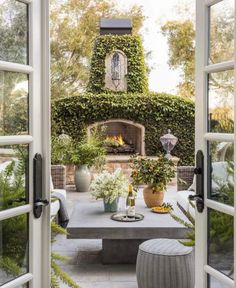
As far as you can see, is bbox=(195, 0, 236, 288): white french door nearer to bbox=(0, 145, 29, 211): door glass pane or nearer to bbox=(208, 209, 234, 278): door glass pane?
bbox=(208, 209, 234, 278): door glass pane

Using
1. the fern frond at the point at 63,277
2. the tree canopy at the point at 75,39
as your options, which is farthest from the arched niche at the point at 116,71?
the fern frond at the point at 63,277

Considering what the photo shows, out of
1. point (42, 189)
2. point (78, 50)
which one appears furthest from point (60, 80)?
point (42, 189)

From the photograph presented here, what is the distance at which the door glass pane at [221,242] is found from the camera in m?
1.85

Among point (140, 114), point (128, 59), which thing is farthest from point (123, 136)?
point (128, 59)

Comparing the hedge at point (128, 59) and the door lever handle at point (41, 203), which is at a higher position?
the hedge at point (128, 59)

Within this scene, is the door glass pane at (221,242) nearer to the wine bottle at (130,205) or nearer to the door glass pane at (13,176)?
the door glass pane at (13,176)

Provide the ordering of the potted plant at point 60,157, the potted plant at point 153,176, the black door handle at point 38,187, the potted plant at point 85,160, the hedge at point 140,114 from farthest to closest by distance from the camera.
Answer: the hedge at point 140,114
the potted plant at point 85,160
the potted plant at point 60,157
the potted plant at point 153,176
the black door handle at point 38,187

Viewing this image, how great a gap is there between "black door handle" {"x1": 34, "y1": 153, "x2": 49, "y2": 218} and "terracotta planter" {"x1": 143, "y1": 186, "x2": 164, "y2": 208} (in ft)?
9.10

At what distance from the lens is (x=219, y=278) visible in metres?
1.90

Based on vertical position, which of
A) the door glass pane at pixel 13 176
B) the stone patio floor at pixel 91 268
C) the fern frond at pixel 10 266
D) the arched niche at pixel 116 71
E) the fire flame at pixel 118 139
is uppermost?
the arched niche at pixel 116 71

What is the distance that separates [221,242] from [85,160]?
6.07 metres

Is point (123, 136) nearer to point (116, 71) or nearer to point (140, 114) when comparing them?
point (140, 114)

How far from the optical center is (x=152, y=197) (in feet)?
15.5

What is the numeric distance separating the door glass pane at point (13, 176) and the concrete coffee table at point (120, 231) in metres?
1.77
